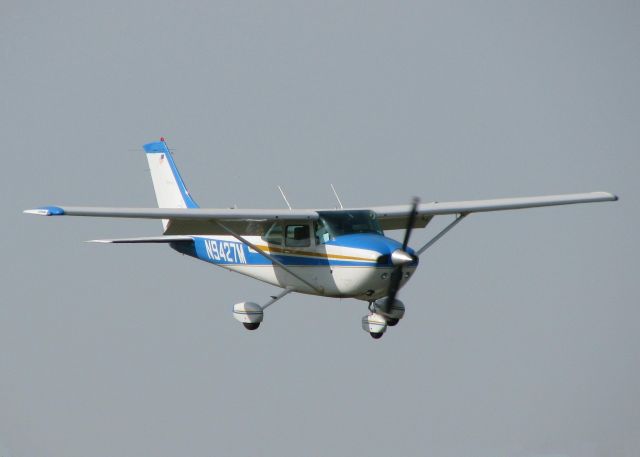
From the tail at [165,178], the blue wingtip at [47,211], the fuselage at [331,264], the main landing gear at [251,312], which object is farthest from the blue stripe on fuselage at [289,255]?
the blue wingtip at [47,211]

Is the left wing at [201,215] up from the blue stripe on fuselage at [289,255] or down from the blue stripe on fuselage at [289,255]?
up

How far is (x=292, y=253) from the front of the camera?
78.2 ft

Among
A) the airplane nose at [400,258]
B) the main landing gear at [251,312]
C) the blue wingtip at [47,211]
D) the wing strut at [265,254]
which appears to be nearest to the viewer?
the blue wingtip at [47,211]

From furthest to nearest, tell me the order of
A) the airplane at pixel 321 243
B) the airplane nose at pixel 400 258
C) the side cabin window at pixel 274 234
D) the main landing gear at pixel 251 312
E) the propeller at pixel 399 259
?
the main landing gear at pixel 251 312 < the side cabin window at pixel 274 234 < the airplane at pixel 321 243 < the airplane nose at pixel 400 258 < the propeller at pixel 399 259

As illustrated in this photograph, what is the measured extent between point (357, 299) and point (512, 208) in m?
4.58

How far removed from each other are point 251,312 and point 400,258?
4.01 metres

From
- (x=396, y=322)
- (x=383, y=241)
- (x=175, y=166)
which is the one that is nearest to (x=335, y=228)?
(x=383, y=241)

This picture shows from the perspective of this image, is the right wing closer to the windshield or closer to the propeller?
the windshield

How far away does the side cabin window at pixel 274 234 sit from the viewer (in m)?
24.0

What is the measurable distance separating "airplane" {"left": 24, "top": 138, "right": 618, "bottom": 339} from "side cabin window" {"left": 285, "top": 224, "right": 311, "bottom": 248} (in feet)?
0.07

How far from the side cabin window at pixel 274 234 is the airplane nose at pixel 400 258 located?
287 centimetres

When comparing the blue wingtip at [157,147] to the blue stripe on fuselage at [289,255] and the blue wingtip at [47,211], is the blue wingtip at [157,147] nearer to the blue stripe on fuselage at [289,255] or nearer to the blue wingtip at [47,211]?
the blue stripe on fuselage at [289,255]

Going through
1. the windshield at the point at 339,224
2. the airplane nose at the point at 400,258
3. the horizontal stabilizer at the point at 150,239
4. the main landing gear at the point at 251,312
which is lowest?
the main landing gear at the point at 251,312

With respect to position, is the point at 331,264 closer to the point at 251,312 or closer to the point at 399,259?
the point at 399,259
